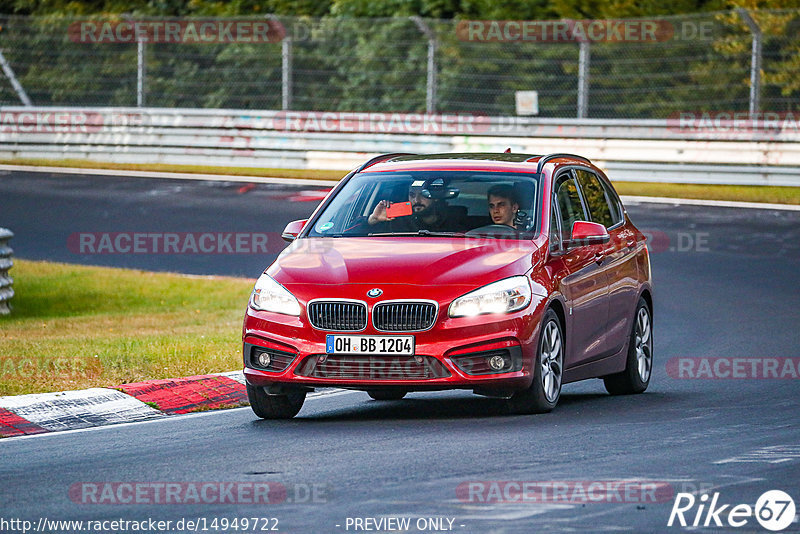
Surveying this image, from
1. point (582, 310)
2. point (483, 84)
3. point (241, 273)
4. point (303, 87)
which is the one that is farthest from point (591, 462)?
point (303, 87)

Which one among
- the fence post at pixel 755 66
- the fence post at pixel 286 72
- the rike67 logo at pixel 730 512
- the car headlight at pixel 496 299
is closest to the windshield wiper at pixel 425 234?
the car headlight at pixel 496 299

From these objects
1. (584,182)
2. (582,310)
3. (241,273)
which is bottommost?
(241,273)

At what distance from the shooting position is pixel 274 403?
1031 centimetres

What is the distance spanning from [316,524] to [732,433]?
3395 mm

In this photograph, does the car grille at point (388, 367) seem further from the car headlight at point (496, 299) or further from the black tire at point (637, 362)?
the black tire at point (637, 362)

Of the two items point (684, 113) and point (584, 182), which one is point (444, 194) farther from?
point (684, 113)

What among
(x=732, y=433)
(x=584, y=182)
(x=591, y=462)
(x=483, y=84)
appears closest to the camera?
(x=591, y=462)

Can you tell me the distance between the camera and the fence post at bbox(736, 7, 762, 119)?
84.0 ft

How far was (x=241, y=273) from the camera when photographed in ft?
67.0

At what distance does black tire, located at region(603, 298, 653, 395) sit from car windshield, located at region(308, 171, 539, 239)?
1675mm
